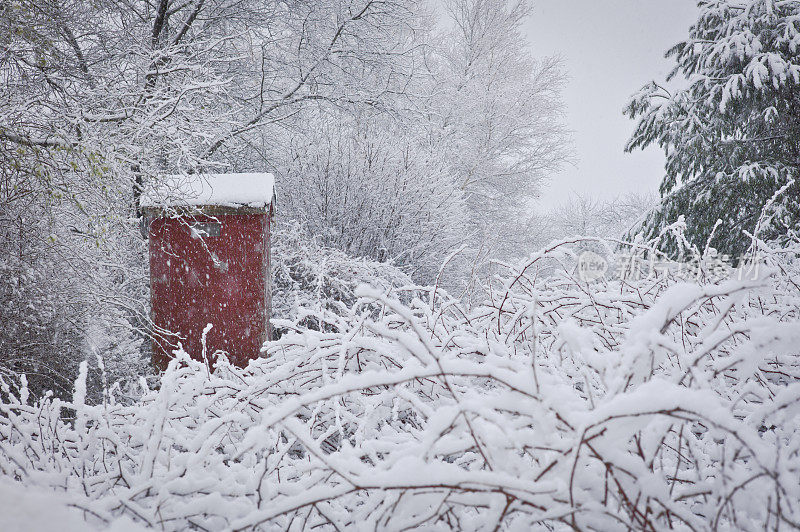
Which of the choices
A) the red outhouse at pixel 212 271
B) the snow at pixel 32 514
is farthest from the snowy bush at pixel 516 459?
the red outhouse at pixel 212 271

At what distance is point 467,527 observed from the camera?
0.57 metres

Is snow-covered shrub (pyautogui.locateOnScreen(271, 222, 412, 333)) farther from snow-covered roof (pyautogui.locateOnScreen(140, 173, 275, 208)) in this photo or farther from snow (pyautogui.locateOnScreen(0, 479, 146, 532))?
snow (pyautogui.locateOnScreen(0, 479, 146, 532))

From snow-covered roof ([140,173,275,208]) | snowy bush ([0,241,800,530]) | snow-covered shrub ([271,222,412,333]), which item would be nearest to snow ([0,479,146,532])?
snowy bush ([0,241,800,530])

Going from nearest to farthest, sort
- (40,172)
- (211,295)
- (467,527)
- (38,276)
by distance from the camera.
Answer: (467,527) → (40,172) → (38,276) → (211,295)

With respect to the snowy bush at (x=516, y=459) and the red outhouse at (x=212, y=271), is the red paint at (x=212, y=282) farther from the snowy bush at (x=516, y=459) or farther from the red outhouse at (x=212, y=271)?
the snowy bush at (x=516, y=459)

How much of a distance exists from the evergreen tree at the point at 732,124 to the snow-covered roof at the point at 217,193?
529cm

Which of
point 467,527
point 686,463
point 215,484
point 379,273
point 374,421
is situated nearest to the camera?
point 467,527

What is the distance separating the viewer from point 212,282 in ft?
12.6

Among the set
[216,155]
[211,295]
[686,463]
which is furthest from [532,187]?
[686,463]

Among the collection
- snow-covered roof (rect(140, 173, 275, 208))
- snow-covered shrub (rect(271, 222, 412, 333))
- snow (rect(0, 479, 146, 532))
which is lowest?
snow-covered shrub (rect(271, 222, 412, 333))

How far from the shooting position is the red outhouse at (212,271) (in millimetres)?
3816

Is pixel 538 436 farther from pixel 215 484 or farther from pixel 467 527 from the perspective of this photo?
pixel 215 484

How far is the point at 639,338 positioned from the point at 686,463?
1.21ft

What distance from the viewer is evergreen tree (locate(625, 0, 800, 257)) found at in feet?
19.8
